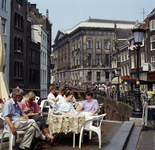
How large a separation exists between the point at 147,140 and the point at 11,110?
4.72 m

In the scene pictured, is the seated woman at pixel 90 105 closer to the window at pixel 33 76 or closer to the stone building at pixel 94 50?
the window at pixel 33 76

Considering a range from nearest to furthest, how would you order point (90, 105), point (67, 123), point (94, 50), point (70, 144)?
point (67, 123) < point (70, 144) < point (90, 105) < point (94, 50)

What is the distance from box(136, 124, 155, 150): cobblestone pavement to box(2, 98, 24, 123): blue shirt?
3.68 meters

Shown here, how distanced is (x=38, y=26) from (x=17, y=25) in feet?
27.3

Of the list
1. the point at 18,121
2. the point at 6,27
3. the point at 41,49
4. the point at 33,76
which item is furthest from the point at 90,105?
the point at 41,49

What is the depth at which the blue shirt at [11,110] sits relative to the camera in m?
4.89

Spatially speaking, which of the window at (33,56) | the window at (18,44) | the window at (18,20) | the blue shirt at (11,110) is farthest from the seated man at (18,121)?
the window at (33,56)

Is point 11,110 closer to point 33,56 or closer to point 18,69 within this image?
point 18,69

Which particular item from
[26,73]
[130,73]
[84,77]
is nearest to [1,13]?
[26,73]

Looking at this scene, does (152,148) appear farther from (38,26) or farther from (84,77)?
(84,77)

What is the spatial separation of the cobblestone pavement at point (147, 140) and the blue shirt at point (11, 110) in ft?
12.1

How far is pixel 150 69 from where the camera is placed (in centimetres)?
3020

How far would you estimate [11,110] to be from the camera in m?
5.07

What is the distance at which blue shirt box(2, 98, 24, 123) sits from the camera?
4.89 meters
